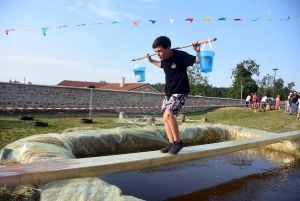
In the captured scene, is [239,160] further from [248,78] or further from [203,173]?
[248,78]

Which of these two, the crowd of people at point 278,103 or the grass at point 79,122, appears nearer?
the grass at point 79,122

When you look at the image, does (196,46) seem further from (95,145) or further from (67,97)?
(67,97)

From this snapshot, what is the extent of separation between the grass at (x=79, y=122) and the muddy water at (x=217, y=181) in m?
Answer: 2.48

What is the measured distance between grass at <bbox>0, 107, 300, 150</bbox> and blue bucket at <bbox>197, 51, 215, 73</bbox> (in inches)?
134

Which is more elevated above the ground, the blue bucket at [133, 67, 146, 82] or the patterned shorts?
the blue bucket at [133, 67, 146, 82]

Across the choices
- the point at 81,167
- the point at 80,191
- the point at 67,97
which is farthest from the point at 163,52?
the point at 67,97

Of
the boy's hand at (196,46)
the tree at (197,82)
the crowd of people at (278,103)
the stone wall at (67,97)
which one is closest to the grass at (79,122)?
the stone wall at (67,97)

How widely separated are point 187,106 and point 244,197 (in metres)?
16.2

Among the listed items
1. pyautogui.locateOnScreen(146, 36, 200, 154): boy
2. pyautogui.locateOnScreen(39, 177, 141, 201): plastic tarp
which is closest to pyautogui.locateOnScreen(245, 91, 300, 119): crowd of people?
pyautogui.locateOnScreen(146, 36, 200, 154): boy

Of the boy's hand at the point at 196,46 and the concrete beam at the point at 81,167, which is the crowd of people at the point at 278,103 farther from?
the concrete beam at the point at 81,167

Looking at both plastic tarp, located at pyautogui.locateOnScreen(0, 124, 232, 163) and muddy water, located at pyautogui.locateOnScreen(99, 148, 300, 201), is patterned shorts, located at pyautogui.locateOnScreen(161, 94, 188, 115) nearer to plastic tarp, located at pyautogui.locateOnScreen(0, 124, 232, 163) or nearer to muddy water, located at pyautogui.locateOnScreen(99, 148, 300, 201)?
muddy water, located at pyautogui.locateOnScreen(99, 148, 300, 201)

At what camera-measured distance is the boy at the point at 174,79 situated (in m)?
3.05

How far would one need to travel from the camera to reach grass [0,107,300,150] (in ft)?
19.5

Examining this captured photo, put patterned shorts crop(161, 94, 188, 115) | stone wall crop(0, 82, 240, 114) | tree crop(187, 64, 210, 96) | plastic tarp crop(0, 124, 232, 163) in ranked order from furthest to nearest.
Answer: tree crop(187, 64, 210, 96), stone wall crop(0, 82, 240, 114), patterned shorts crop(161, 94, 188, 115), plastic tarp crop(0, 124, 232, 163)
